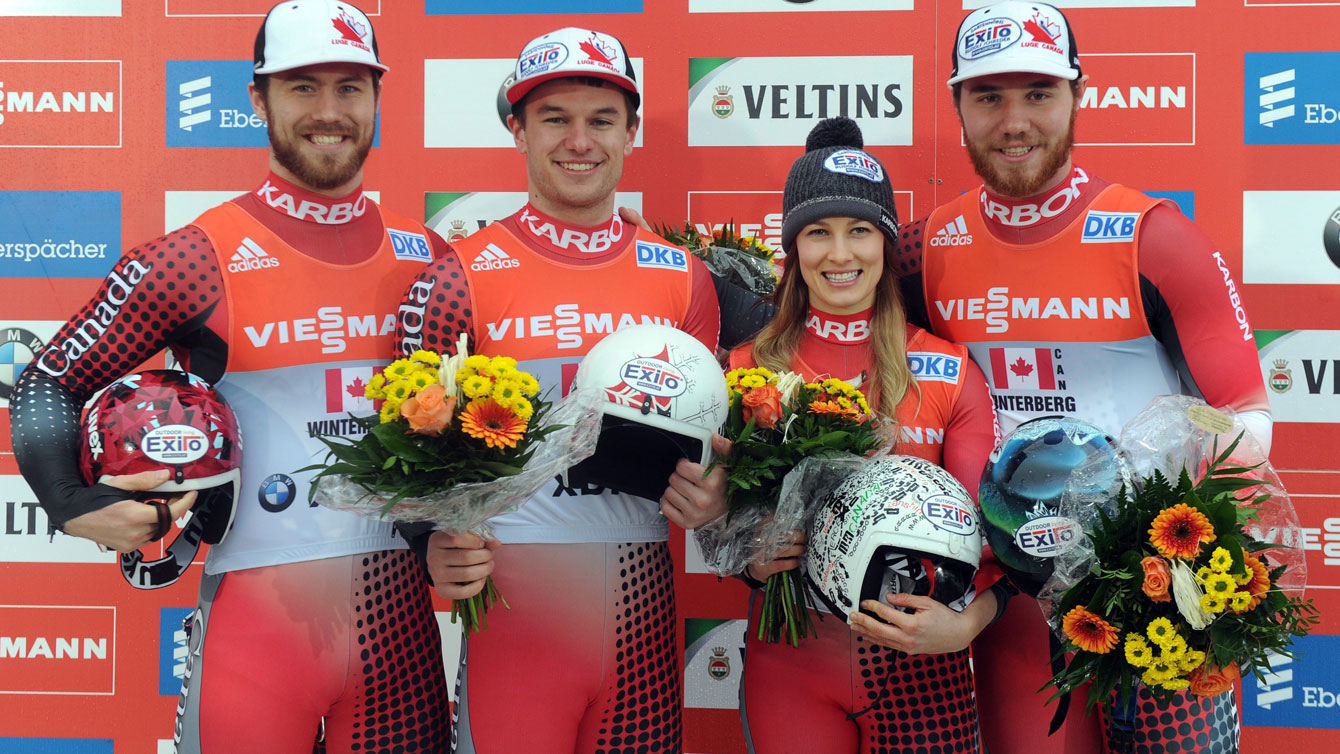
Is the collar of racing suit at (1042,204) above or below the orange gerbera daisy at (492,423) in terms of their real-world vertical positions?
above

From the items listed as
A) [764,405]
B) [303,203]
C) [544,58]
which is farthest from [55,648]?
[764,405]

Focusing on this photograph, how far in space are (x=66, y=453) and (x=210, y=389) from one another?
1.41 feet

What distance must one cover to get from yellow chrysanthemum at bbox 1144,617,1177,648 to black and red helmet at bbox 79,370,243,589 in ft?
7.21

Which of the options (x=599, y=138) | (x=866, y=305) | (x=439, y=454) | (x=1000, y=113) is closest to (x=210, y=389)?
(x=439, y=454)

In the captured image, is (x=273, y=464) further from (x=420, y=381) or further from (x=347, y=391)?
(x=420, y=381)

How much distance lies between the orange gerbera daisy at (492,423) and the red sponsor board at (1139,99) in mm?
2781

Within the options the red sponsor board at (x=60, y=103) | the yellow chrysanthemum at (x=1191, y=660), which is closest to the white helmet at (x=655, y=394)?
the yellow chrysanthemum at (x=1191, y=660)

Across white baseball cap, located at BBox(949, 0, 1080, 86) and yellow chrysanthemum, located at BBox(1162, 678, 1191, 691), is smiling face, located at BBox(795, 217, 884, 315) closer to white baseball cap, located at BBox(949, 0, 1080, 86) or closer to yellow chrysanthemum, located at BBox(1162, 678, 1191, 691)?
white baseball cap, located at BBox(949, 0, 1080, 86)

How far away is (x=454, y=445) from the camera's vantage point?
2145 mm

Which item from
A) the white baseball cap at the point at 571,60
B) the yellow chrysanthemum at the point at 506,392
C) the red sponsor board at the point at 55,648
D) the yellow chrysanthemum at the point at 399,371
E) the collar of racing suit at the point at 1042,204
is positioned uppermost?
the white baseball cap at the point at 571,60

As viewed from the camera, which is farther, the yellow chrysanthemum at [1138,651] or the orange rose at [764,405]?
the orange rose at [764,405]

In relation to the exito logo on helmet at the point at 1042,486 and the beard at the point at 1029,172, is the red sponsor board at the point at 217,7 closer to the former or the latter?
the beard at the point at 1029,172

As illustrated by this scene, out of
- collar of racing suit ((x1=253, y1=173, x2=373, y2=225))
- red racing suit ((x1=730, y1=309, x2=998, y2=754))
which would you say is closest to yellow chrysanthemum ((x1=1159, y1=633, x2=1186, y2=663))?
red racing suit ((x1=730, y1=309, x2=998, y2=754))

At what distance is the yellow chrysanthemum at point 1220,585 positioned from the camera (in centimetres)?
194
